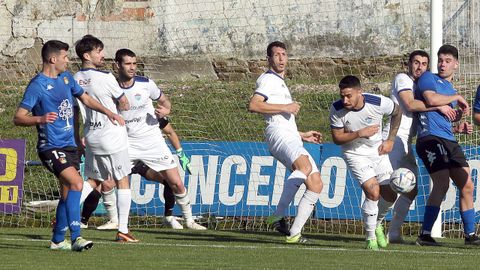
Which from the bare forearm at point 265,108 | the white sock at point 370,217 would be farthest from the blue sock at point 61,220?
the white sock at point 370,217

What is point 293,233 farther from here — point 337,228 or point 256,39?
point 256,39

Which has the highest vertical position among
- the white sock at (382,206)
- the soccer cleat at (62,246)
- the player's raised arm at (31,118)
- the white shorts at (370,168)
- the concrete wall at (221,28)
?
the concrete wall at (221,28)

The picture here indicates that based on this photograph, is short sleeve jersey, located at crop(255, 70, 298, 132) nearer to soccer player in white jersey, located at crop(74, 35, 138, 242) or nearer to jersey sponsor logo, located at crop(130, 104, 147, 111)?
soccer player in white jersey, located at crop(74, 35, 138, 242)

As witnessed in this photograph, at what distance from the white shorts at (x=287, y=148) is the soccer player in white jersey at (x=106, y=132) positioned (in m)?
1.53

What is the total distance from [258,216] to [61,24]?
20.2ft

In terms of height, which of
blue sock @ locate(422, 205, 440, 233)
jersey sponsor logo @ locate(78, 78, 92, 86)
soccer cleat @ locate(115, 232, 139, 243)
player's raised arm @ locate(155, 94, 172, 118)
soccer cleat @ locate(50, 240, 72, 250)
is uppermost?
jersey sponsor logo @ locate(78, 78, 92, 86)

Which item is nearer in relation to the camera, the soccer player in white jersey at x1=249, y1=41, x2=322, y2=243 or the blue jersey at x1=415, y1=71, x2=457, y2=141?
the soccer player in white jersey at x1=249, y1=41, x2=322, y2=243

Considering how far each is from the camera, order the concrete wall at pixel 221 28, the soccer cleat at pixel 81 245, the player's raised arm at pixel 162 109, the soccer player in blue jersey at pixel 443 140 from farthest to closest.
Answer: the concrete wall at pixel 221 28 → the player's raised arm at pixel 162 109 → the soccer player in blue jersey at pixel 443 140 → the soccer cleat at pixel 81 245

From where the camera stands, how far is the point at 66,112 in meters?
11.6

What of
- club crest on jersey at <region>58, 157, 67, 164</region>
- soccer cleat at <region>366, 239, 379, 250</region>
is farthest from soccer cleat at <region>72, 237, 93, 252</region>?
soccer cleat at <region>366, 239, 379, 250</region>

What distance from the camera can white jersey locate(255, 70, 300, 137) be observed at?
12.9 meters

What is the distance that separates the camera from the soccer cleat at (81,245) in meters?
11.3

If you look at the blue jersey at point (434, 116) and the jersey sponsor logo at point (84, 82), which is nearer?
the jersey sponsor logo at point (84, 82)

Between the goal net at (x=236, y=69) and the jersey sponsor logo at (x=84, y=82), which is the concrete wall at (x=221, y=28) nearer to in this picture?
the goal net at (x=236, y=69)
